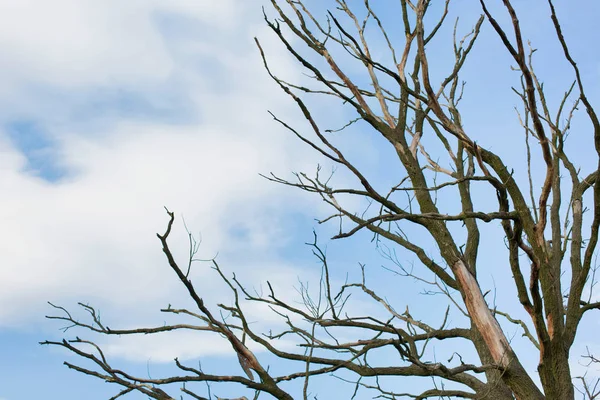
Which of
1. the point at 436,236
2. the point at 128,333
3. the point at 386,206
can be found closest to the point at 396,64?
the point at 436,236

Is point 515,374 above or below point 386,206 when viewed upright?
below

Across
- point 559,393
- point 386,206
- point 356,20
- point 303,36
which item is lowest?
point 559,393

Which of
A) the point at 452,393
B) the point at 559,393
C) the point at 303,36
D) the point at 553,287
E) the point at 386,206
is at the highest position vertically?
the point at 303,36

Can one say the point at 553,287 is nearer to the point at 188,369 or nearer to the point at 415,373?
the point at 415,373

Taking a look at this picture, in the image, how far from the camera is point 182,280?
11.5 feet

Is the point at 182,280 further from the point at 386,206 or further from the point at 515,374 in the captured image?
the point at 515,374

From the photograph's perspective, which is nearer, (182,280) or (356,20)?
(182,280)

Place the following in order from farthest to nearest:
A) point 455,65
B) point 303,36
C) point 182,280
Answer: point 455,65 → point 303,36 → point 182,280

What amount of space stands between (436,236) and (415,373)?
1.35 m

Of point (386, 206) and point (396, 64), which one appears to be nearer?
point (386, 206)

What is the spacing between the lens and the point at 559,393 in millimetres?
4750

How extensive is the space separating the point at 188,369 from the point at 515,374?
2.85 m

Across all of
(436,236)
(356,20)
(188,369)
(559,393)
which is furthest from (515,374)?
(356,20)

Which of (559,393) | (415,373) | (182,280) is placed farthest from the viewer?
(415,373)
